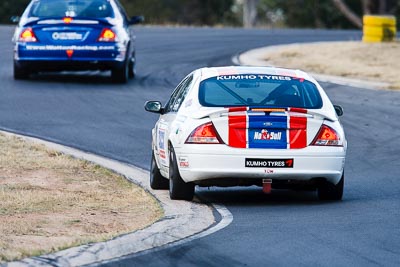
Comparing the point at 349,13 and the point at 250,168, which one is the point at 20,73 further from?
the point at 349,13

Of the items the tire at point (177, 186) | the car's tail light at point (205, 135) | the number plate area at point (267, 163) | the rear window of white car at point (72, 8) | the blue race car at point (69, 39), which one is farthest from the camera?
the rear window of white car at point (72, 8)

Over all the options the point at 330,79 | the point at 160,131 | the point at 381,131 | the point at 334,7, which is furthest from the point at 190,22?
the point at 160,131

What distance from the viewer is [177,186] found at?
41.3 ft

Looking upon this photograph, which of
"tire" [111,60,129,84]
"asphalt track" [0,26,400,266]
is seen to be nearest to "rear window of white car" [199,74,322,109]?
"asphalt track" [0,26,400,266]

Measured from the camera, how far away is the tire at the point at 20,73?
25.5m

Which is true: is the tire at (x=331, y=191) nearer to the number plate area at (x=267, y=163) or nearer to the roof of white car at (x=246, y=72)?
the number plate area at (x=267, y=163)

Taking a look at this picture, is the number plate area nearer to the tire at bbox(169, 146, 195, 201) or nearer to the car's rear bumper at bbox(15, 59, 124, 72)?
the tire at bbox(169, 146, 195, 201)

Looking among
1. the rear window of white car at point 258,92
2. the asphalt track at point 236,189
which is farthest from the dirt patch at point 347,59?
the rear window of white car at point 258,92

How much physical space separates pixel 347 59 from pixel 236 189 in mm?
16996

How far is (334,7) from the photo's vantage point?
69875 millimetres

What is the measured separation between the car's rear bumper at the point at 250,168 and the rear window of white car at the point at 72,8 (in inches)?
516

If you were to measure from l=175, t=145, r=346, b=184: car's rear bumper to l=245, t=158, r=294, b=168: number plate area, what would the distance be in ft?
0.06

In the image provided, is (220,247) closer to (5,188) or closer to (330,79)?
(5,188)

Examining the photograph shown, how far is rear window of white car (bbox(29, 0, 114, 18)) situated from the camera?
82.3 feet
